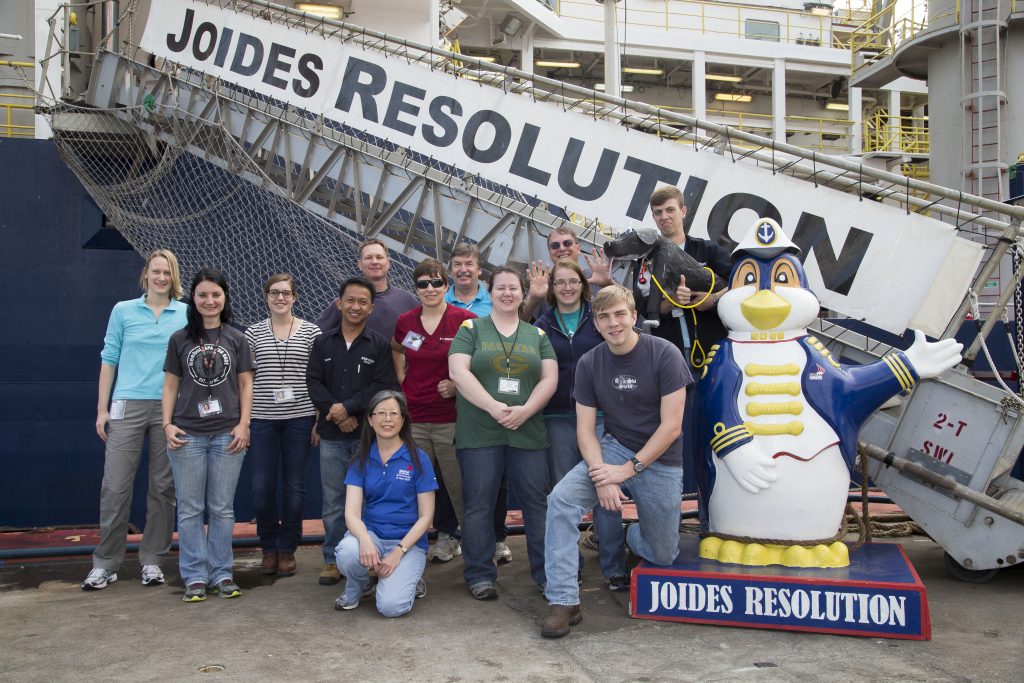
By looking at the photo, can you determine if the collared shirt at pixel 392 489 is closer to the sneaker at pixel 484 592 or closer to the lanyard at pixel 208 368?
the sneaker at pixel 484 592

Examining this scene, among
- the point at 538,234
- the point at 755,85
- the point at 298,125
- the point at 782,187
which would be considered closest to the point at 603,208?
the point at 538,234

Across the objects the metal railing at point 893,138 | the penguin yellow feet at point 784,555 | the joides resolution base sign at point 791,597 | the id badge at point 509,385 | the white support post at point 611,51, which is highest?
the metal railing at point 893,138

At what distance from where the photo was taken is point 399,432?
4.15 m

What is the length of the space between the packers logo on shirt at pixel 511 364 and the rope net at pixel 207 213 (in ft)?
10.7

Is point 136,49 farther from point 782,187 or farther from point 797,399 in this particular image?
point 797,399

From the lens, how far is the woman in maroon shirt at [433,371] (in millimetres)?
4438

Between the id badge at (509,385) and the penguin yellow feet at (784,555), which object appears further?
the id badge at (509,385)

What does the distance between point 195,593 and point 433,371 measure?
1.57 m

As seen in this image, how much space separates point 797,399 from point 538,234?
2.39 m

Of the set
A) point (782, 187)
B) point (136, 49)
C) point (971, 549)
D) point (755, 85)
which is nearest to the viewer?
→ point (971, 549)

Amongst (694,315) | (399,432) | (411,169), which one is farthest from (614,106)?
(399,432)

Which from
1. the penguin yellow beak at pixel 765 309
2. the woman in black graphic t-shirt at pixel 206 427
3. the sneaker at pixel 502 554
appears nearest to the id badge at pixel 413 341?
the woman in black graphic t-shirt at pixel 206 427

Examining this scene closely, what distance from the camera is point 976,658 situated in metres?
3.39

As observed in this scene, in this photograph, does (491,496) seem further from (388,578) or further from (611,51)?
(611,51)
